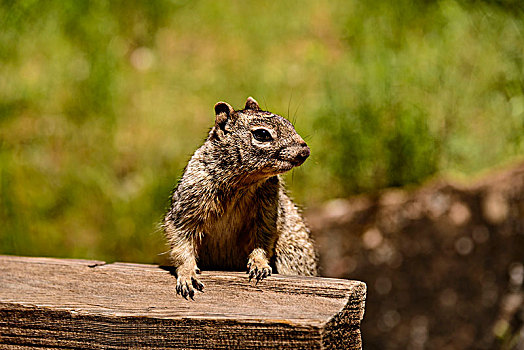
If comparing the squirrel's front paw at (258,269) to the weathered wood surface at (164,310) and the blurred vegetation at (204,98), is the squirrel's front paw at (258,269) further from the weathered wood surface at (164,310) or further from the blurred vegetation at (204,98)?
the blurred vegetation at (204,98)

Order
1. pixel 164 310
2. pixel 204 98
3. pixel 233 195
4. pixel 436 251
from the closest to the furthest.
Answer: pixel 164 310
pixel 233 195
pixel 436 251
pixel 204 98

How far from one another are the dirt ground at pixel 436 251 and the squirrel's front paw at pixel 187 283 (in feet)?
6.45

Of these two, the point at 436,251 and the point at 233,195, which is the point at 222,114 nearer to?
the point at 233,195

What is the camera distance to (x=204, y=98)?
452 cm

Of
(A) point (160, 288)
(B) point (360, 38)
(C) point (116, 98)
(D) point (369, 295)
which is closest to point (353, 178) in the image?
(D) point (369, 295)

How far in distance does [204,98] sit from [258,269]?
2.57m

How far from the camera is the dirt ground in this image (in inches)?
160

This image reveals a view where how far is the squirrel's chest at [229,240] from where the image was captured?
8.12 ft

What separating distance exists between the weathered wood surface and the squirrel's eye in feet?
1.67

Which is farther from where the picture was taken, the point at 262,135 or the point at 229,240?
the point at 229,240

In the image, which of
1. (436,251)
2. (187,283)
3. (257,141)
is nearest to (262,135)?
(257,141)

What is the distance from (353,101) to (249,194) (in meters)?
1.99

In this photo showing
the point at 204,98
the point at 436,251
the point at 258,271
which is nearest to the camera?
the point at 258,271

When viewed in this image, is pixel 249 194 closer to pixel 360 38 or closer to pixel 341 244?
pixel 341 244
